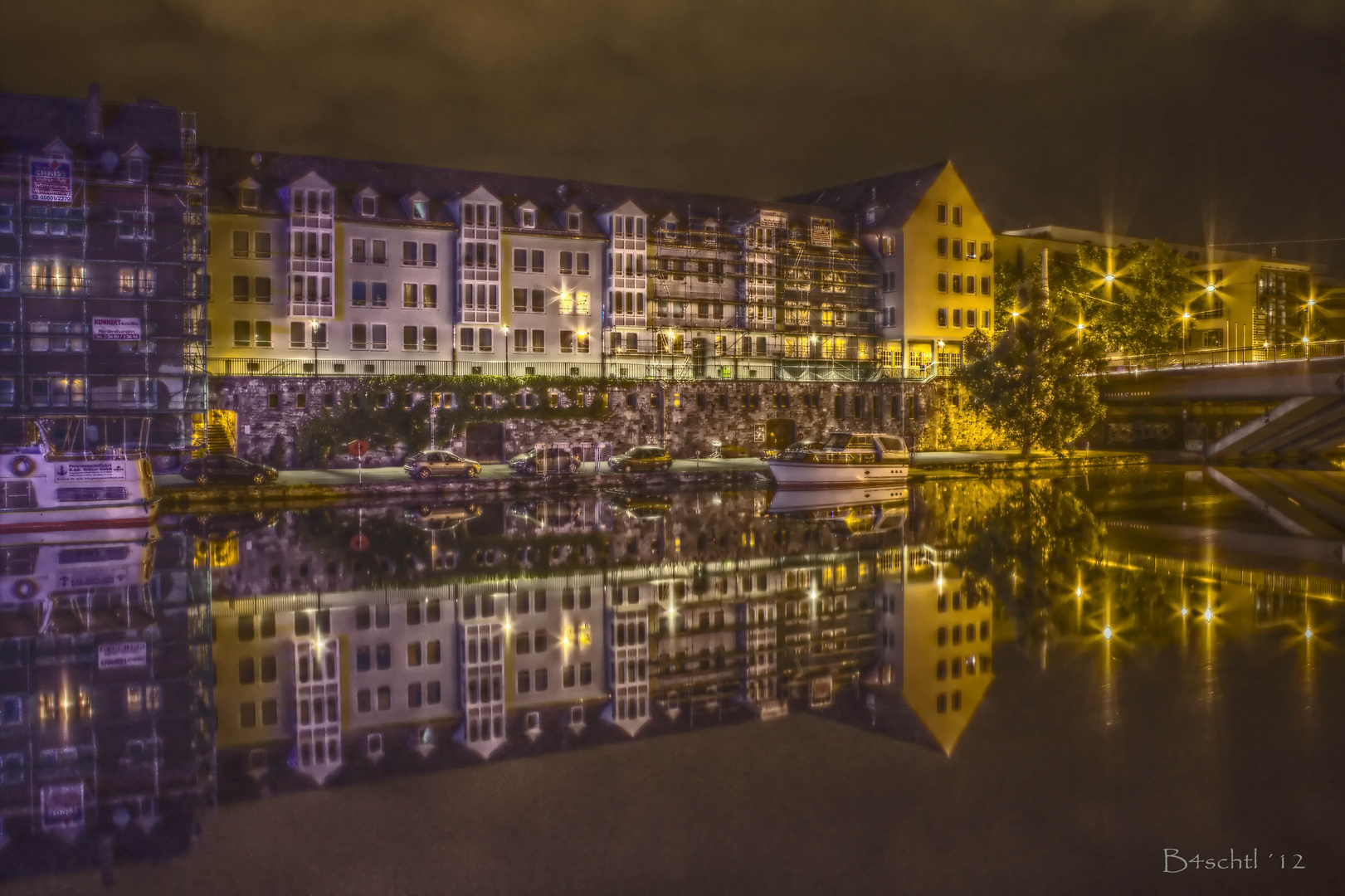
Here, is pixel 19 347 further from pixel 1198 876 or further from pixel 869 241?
pixel 869 241

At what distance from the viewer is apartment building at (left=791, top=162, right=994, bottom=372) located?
2739 inches

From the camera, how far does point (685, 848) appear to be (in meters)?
7.84

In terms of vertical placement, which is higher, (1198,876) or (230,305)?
(230,305)

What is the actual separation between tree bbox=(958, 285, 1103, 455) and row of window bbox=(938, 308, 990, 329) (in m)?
13.8

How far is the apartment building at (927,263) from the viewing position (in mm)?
69562

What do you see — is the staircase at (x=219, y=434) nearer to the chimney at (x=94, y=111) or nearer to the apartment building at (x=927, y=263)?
the chimney at (x=94, y=111)

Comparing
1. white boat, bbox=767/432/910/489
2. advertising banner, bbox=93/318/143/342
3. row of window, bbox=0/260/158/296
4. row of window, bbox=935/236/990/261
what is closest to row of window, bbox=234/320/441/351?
row of window, bbox=0/260/158/296

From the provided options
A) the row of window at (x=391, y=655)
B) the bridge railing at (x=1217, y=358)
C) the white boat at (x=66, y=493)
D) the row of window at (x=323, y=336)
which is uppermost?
the row of window at (x=323, y=336)

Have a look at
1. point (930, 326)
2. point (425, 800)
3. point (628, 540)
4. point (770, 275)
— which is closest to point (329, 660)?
point (425, 800)

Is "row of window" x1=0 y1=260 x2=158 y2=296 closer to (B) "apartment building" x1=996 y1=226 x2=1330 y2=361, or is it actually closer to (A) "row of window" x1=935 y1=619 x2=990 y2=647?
(A) "row of window" x1=935 y1=619 x2=990 y2=647

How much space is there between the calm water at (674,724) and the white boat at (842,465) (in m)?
19.7

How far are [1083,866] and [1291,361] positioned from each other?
156 feet

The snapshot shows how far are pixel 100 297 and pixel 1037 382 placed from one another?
45527mm

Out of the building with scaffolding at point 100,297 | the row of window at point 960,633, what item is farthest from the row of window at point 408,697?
the building with scaffolding at point 100,297
